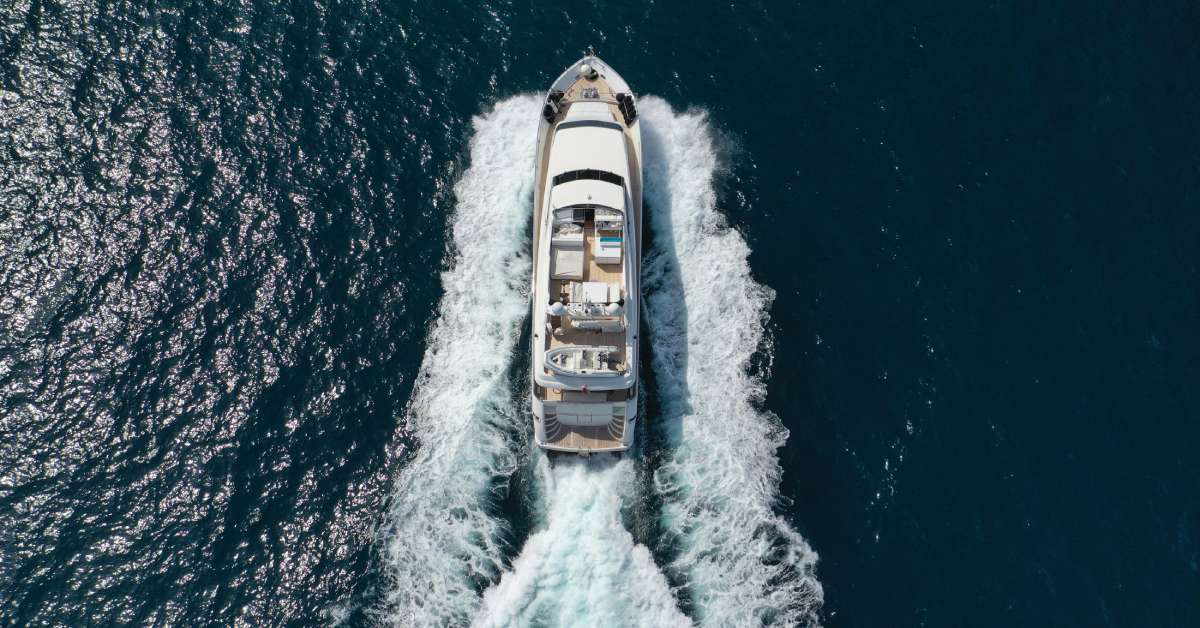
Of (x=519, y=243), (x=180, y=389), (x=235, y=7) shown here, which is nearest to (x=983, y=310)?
(x=519, y=243)

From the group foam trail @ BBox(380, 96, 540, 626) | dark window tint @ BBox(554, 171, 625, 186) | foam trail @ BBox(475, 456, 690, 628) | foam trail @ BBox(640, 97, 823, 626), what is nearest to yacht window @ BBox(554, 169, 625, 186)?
dark window tint @ BBox(554, 171, 625, 186)

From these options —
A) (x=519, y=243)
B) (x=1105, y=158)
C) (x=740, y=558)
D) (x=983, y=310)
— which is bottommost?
(x=740, y=558)

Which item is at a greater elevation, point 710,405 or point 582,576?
point 710,405

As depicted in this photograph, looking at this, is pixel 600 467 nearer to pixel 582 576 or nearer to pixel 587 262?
pixel 582 576

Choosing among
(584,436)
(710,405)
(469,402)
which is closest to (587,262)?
(584,436)

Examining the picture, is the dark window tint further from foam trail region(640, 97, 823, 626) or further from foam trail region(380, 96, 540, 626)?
foam trail region(640, 97, 823, 626)

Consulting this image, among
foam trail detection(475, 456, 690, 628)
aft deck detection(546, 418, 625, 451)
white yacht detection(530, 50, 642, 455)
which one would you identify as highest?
white yacht detection(530, 50, 642, 455)

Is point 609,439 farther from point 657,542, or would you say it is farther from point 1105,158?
point 1105,158
